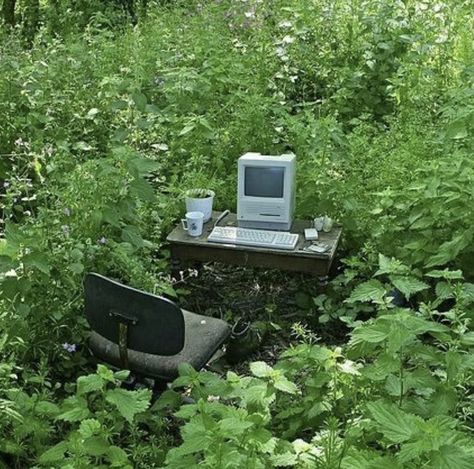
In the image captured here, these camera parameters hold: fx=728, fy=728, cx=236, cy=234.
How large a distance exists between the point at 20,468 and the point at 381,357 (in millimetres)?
1353

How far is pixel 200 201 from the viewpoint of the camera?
13.1 feet

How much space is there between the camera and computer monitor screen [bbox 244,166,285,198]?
3.83 m

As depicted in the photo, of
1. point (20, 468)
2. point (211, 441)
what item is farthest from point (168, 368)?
point (211, 441)

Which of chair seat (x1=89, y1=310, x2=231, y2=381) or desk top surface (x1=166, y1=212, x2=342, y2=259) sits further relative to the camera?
desk top surface (x1=166, y1=212, x2=342, y2=259)

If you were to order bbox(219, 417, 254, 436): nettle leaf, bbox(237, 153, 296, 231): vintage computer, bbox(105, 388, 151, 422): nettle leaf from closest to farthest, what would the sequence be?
bbox(219, 417, 254, 436): nettle leaf < bbox(105, 388, 151, 422): nettle leaf < bbox(237, 153, 296, 231): vintage computer

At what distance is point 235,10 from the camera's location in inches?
277

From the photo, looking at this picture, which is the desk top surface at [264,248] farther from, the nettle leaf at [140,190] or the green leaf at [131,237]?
the nettle leaf at [140,190]

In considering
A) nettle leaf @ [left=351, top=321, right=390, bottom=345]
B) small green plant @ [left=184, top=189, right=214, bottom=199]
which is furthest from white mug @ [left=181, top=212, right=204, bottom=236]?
nettle leaf @ [left=351, top=321, right=390, bottom=345]

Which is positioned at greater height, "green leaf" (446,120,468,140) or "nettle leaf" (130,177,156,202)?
"green leaf" (446,120,468,140)

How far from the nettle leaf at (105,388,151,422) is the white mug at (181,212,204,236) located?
158 cm

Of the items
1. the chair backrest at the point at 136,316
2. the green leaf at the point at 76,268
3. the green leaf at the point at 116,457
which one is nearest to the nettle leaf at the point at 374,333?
the chair backrest at the point at 136,316

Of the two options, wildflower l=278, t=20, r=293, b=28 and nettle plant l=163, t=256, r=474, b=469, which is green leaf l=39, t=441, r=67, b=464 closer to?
nettle plant l=163, t=256, r=474, b=469

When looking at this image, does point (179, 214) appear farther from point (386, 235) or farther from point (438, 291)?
point (438, 291)

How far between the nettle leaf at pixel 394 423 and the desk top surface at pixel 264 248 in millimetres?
1744
